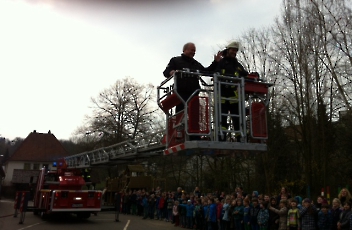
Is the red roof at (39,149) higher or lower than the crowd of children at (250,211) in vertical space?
higher

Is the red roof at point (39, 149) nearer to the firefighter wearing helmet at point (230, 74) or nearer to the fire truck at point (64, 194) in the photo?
the fire truck at point (64, 194)

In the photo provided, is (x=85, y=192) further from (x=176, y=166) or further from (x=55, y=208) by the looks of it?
(x=176, y=166)

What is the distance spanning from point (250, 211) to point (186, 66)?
21.5 feet

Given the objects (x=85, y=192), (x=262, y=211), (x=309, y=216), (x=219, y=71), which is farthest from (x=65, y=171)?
(x=219, y=71)

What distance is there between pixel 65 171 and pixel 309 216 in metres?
11.0

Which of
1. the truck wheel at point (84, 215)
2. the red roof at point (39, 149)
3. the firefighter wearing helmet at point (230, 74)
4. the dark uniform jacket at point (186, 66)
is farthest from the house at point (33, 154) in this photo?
the firefighter wearing helmet at point (230, 74)

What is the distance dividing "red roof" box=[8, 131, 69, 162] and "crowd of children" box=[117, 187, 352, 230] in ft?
140

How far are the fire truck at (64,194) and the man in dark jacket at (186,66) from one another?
33.4 ft

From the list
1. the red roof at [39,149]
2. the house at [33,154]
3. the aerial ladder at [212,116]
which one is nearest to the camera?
the aerial ladder at [212,116]

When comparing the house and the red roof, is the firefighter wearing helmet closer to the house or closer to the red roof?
the house

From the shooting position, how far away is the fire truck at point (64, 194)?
571 inches

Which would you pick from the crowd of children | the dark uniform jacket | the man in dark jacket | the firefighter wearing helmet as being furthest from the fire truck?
the firefighter wearing helmet

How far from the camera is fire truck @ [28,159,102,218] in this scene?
14.5m


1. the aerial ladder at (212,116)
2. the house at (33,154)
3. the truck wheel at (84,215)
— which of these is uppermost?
the house at (33,154)
